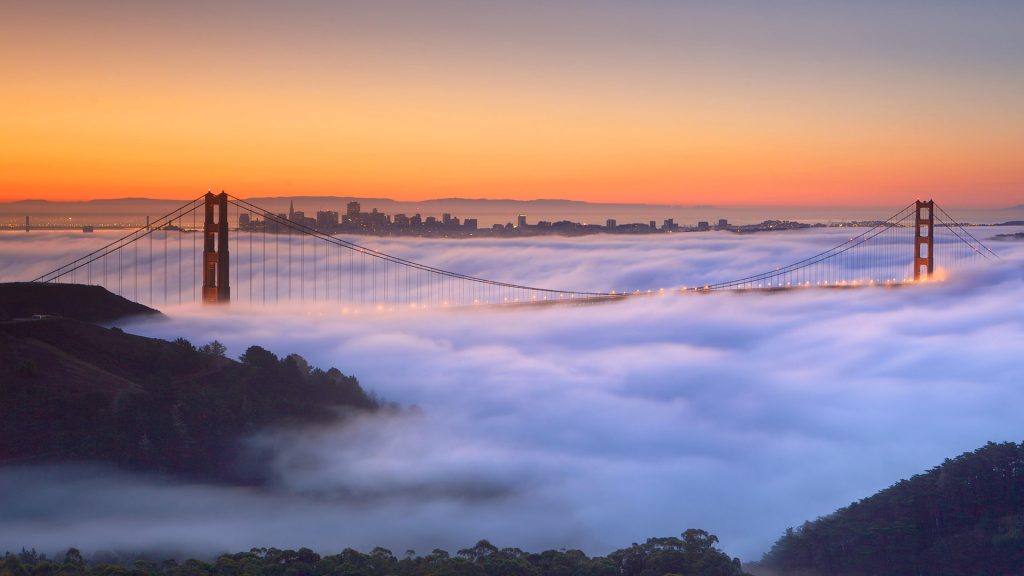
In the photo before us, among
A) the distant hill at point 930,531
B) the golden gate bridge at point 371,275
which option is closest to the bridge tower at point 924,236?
the golden gate bridge at point 371,275

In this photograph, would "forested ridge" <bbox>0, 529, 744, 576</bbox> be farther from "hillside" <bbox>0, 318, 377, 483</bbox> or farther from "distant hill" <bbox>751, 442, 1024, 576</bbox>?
"hillside" <bbox>0, 318, 377, 483</bbox>

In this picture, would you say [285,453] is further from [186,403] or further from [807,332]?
[807,332]

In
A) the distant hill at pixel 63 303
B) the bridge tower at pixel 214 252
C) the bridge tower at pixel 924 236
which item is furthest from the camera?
the bridge tower at pixel 924 236

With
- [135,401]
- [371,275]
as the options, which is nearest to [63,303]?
[135,401]

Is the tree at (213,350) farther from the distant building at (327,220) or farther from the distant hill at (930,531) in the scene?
the distant building at (327,220)

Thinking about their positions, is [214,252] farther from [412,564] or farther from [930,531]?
[930,531]

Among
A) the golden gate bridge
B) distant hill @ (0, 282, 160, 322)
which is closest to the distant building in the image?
the golden gate bridge
